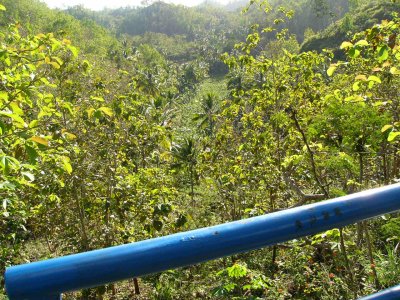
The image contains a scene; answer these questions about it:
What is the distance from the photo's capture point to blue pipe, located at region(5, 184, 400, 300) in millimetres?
588

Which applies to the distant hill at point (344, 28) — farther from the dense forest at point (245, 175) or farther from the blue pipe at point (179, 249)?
the blue pipe at point (179, 249)

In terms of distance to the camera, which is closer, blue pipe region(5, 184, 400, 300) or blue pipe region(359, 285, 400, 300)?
blue pipe region(5, 184, 400, 300)

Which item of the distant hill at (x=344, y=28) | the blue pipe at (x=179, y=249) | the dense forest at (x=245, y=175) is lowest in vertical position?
the dense forest at (x=245, y=175)

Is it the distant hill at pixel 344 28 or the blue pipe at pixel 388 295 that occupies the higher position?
the distant hill at pixel 344 28

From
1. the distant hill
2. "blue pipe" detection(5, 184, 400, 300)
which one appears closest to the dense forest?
"blue pipe" detection(5, 184, 400, 300)

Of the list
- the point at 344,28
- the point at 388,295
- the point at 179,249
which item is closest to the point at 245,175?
the point at 388,295

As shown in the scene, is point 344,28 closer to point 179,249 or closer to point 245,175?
point 245,175

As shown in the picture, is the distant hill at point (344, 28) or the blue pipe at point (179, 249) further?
the distant hill at point (344, 28)

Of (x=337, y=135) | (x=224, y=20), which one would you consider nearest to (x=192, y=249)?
(x=337, y=135)

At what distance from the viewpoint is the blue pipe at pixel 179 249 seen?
0.59m

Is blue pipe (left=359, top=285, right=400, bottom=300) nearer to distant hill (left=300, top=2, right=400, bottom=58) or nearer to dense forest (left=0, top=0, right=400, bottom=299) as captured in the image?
dense forest (left=0, top=0, right=400, bottom=299)

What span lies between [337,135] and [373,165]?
107 inches

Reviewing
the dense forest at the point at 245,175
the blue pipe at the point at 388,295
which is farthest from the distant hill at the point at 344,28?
the blue pipe at the point at 388,295

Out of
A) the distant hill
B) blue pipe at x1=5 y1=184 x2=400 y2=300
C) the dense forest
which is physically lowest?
the dense forest
